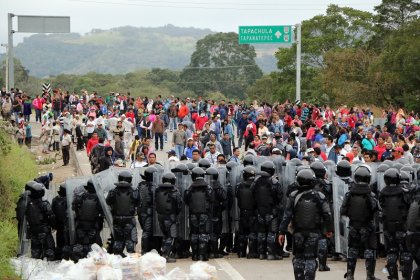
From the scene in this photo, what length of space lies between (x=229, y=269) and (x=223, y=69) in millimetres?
94850

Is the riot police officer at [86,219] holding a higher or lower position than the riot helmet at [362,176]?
lower

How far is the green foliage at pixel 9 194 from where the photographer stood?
13195 millimetres

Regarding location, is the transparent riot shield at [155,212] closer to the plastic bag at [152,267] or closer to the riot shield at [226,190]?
the riot shield at [226,190]

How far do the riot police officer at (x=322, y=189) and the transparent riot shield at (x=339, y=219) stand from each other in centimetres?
14

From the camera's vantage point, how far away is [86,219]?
47.5ft

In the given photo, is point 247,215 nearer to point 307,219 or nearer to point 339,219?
point 339,219

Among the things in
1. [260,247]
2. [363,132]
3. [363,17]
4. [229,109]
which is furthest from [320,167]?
[363,17]

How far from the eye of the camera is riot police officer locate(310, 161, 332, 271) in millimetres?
13801

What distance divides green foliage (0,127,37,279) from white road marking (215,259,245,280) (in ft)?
11.7

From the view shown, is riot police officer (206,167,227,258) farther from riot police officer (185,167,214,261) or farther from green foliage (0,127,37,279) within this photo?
green foliage (0,127,37,279)

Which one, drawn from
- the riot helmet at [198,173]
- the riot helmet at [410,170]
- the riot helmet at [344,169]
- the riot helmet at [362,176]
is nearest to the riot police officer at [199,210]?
the riot helmet at [198,173]

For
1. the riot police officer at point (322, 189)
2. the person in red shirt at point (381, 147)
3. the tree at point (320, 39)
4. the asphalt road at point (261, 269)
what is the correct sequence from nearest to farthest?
the riot police officer at point (322, 189), the asphalt road at point (261, 269), the person in red shirt at point (381, 147), the tree at point (320, 39)

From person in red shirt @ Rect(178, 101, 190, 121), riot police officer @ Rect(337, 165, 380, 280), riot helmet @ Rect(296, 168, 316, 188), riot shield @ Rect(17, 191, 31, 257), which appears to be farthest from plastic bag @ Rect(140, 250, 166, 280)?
person in red shirt @ Rect(178, 101, 190, 121)

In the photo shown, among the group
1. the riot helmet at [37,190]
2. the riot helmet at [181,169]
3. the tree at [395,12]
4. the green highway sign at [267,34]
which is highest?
the tree at [395,12]
